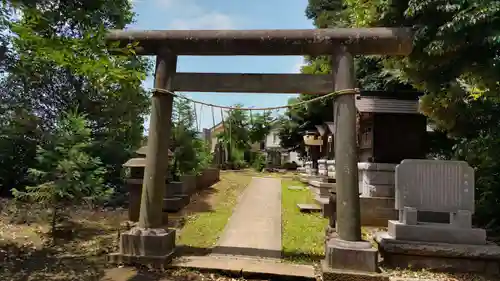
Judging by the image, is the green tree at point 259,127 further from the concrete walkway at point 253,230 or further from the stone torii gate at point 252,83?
the stone torii gate at point 252,83

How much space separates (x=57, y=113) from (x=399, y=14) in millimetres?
11076

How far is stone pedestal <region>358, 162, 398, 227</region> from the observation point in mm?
8406

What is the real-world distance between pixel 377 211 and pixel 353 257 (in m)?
4.06

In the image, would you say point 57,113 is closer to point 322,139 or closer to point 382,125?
point 382,125

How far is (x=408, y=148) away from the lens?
9180mm

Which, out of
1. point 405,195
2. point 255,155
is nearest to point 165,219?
point 405,195

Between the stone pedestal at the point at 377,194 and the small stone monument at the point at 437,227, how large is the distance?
2442 mm

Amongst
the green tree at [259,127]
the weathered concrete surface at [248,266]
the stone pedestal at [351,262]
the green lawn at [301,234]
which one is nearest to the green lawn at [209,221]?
the weathered concrete surface at [248,266]

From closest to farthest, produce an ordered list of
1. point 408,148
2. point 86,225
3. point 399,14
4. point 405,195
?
point 405,195 → point 399,14 → point 86,225 → point 408,148

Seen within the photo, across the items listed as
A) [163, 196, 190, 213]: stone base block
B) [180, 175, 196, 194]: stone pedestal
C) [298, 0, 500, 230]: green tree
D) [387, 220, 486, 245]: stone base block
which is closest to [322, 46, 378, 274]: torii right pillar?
[387, 220, 486, 245]: stone base block

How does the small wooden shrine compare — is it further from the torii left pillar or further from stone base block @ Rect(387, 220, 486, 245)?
the torii left pillar

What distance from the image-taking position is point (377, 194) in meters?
8.70

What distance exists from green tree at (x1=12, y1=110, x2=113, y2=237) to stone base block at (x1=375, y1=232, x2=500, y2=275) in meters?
5.67

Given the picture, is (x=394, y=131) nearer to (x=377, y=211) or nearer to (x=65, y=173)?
(x=377, y=211)
